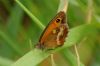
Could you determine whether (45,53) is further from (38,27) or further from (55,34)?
(38,27)

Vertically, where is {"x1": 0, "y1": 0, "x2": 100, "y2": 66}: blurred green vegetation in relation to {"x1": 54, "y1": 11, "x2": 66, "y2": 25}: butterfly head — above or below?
below

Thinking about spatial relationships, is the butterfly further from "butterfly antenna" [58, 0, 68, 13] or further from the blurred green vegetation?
the blurred green vegetation

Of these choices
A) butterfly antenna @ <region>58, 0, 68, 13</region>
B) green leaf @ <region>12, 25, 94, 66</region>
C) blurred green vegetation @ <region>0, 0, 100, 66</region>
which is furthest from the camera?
blurred green vegetation @ <region>0, 0, 100, 66</region>

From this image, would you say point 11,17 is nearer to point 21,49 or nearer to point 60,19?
point 21,49

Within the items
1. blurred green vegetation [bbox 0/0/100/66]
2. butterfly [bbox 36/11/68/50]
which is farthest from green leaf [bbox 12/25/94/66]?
blurred green vegetation [bbox 0/0/100/66]

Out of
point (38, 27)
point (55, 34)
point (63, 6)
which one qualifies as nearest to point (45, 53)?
point (55, 34)

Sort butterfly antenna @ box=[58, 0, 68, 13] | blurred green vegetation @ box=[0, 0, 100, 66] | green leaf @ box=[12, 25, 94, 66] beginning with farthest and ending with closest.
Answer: blurred green vegetation @ box=[0, 0, 100, 66] < butterfly antenna @ box=[58, 0, 68, 13] < green leaf @ box=[12, 25, 94, 66]
